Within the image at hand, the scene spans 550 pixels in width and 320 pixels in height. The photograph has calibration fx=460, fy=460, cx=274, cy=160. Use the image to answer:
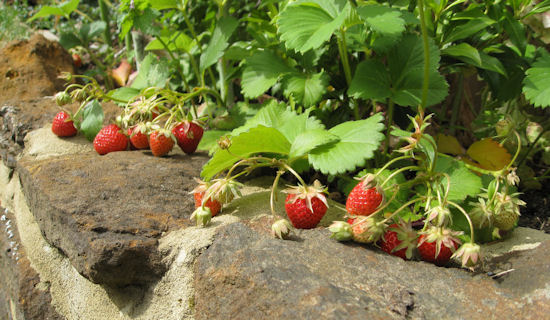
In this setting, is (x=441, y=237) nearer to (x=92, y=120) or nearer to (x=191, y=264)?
(x=191, y=264)

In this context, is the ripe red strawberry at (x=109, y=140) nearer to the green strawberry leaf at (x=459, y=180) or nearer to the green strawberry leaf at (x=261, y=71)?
the green strawberry leaf at (x=261, y=71)

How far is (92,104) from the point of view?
1799 millimetres

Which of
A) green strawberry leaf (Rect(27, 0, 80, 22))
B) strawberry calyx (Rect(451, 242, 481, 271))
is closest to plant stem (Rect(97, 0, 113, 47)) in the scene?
green strawberry leaf (Rect(27, 0, 80, 22))

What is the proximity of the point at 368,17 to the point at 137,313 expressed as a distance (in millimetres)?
939

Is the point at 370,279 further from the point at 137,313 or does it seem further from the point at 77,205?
the point at 77,205

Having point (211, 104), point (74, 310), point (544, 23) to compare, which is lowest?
point (74, 310)

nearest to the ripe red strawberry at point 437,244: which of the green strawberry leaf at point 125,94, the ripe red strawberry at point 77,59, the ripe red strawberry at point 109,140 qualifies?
the ripe red strawberry at point 109,140

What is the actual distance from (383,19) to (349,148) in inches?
14.1

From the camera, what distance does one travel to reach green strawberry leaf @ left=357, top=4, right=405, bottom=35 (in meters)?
1.16

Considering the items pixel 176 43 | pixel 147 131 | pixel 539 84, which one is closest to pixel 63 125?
pixel 147 131

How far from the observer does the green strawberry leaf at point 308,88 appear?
1.38 m

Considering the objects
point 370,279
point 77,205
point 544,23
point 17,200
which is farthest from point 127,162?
point 544,23

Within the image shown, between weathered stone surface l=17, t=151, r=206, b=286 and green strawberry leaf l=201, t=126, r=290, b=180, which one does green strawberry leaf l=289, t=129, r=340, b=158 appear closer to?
green strawberry leaf l=201, t=126, r=290, b=180

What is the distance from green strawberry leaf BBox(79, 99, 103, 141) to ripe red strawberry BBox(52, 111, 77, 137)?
7 centimetres
